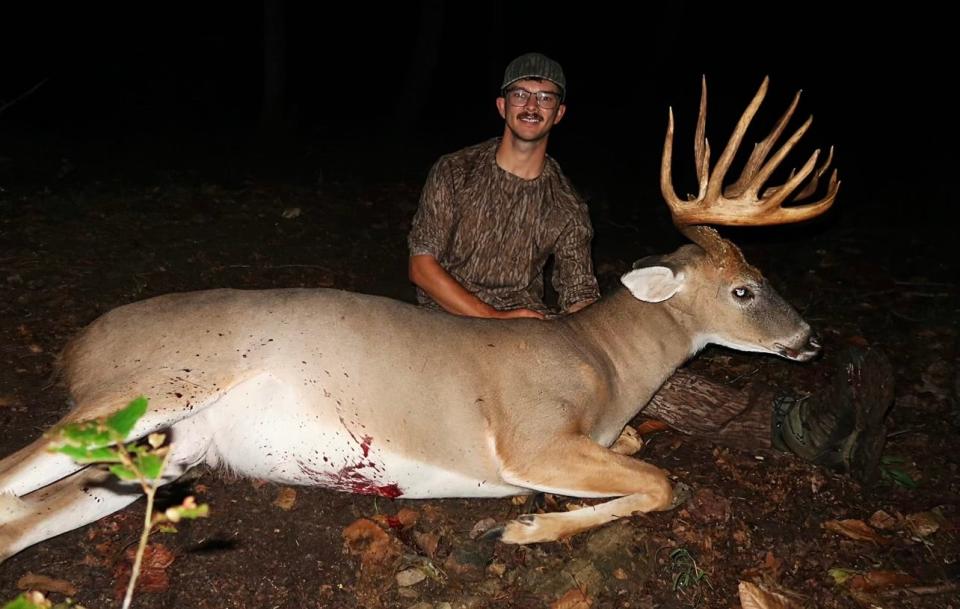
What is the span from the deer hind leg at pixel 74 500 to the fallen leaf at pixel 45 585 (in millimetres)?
121

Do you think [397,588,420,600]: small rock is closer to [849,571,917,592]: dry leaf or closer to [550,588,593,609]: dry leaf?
[550,588,593,609]: dry leaf

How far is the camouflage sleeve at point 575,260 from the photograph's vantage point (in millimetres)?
5074

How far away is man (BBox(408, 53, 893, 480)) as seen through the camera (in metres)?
4.54

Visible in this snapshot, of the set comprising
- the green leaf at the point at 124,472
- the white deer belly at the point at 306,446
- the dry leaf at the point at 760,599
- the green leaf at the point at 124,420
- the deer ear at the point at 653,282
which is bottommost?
the dry leaf at the point at 760,599

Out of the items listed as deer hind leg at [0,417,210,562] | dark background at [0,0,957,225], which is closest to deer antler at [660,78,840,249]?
deer hind leg at [0,417,210,562]

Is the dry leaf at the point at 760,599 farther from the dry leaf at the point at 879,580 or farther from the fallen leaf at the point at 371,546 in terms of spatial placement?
the fallen leaf at the point at 371,546

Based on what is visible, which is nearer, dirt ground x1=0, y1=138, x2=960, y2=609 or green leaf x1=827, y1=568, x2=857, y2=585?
dirt ground x1=0, y1=138, x2=960, y2=609

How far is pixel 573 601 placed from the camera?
3.49 m

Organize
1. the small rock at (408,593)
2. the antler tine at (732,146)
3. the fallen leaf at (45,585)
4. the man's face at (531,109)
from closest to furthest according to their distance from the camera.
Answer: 1. the fallen leaf at (45,585)
2. the small rock at (408,593)
3. the antler tine at (732,146)
4. the man's face at (531,109)

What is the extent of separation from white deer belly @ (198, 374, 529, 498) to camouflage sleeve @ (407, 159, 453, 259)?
65.8 inches

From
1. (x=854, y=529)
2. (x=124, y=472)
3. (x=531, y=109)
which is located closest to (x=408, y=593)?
(x=124, y=472)

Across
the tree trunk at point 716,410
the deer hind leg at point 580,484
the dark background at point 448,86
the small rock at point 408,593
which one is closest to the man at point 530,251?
the tree trunk at point 716,410

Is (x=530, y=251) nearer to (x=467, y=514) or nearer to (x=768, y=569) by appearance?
(x=467, y=514)

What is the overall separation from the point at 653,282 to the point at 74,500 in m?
2.86
